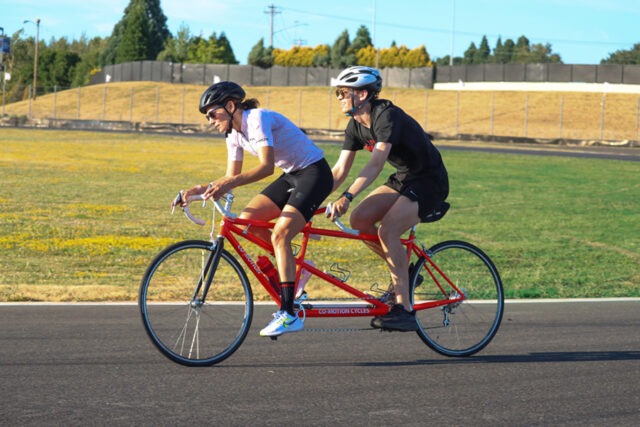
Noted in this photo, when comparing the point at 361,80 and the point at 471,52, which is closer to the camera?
the point at 361,80

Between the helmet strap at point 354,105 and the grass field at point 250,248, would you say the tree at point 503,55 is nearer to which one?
the grass field at point 250,248

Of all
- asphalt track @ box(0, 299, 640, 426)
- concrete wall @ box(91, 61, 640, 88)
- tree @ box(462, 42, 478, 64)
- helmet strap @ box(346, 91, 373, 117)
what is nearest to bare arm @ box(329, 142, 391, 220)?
helmet strap @ box(346, 91, 373, 117)

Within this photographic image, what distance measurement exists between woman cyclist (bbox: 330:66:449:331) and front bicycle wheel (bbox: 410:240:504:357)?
0.22 m

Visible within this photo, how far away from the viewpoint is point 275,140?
6.58 meters

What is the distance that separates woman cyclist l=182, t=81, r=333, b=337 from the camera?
632 cm

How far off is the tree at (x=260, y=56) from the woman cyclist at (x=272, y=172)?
9674 cm

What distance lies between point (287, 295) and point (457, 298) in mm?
1406

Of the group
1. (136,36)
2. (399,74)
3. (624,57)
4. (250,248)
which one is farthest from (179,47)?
(250,248)

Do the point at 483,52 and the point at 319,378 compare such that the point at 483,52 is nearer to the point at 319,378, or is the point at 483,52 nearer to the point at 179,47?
the point at 179,47

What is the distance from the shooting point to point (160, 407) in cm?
529

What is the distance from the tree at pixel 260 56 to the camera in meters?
104

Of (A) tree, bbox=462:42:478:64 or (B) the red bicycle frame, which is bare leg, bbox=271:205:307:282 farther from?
(A) tree, bbox=462:42:478:64

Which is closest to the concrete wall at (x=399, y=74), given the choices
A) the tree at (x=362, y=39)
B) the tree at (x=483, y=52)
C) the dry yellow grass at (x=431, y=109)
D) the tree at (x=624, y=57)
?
the dry yellow grass at (x=431, y=109)

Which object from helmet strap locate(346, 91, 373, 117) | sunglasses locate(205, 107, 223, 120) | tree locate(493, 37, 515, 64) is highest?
tree locate(493, 37, 515, 64)
